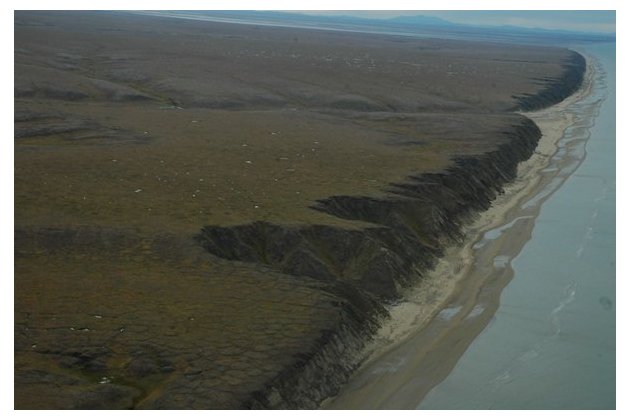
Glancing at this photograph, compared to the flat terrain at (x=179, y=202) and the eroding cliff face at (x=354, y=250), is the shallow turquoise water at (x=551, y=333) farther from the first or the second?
the flat terrain at (x=179, y=202)

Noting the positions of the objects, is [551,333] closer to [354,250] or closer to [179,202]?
[354,250]

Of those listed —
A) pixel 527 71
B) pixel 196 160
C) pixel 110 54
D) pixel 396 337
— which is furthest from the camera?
pixel 527 71

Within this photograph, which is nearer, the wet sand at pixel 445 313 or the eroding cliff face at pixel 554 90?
the wet sand at pixel 445 313

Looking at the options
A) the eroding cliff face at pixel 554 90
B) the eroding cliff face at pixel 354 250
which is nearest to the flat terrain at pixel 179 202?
the eroding cliff face at pixel 354 250

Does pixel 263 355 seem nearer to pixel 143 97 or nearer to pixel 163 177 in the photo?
pixel 163 177

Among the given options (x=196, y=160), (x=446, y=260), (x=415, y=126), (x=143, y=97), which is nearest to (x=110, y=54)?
(x=143, y=97)
